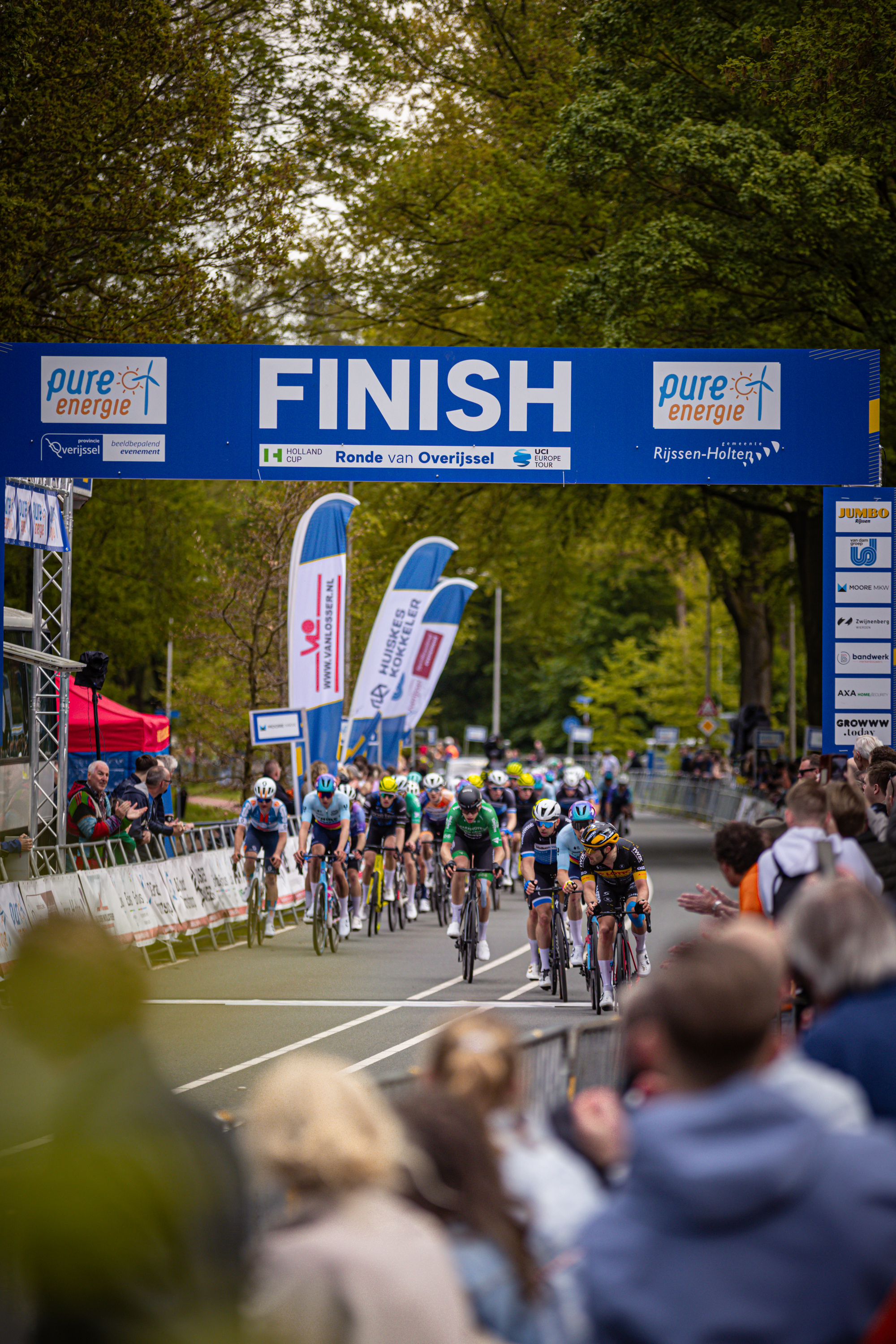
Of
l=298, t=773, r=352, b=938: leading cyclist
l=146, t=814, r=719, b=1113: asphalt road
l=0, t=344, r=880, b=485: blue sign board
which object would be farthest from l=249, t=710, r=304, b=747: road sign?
l=0, t=344, r=880, b=485: blue sign board

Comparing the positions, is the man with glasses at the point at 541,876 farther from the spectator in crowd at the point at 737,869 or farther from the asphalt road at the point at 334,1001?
the spectator in crowd at the point at 737,869

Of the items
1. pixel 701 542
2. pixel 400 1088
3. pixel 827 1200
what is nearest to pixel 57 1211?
pixel 827 1200

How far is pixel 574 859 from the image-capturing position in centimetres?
1377

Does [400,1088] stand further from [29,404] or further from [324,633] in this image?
[324,633]

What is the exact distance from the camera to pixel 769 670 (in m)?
43.5

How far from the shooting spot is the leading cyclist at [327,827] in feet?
58.4

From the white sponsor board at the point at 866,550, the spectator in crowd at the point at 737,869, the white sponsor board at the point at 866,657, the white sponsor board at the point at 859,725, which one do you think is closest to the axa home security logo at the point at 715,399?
the white sponsor board at the point at 866,550

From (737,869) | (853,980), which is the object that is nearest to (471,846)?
(737,869)

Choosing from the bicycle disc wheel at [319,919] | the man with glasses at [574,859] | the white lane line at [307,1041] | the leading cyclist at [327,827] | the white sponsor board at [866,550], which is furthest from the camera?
the leading cyclist at [327,827]

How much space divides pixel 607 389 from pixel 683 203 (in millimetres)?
8928

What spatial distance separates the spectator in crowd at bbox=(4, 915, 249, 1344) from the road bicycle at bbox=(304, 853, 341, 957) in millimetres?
13804

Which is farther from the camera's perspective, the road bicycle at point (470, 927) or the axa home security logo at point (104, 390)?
the axa home security logo at point (104, 390)

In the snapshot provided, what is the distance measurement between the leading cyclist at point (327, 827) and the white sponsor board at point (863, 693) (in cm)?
551

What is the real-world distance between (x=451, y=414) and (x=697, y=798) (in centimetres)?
3516
